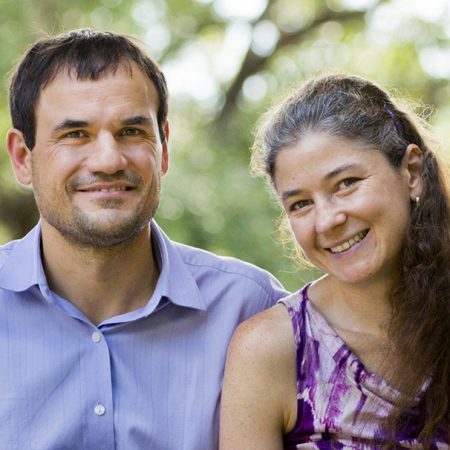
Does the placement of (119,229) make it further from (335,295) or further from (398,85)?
(398,85)

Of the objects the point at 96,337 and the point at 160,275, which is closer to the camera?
the point at 96,337

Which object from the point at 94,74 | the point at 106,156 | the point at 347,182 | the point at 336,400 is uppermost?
the point at 94,74

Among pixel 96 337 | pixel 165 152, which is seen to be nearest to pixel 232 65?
pixel 165 152

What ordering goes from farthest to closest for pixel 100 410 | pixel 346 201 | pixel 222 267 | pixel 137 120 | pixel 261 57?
1. pixel 261 57
2. pixel 222 267
3. pixel 137 120
4. pixel 100 410
5. pixel 346 201

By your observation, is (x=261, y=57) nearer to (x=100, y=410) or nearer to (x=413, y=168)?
(x=413, y=168)

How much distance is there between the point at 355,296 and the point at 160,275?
0.49m

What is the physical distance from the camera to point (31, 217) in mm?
5867

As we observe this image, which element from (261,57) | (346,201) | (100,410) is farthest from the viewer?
(261,57)

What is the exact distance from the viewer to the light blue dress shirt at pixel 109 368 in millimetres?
2139

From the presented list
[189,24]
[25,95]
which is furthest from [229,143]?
[25,95]

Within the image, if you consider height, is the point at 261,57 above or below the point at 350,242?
above

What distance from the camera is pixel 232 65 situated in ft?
22.7

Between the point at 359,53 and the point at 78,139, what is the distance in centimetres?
497

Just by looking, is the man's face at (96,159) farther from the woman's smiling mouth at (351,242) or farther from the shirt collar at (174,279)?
the woman's smiling mouth at (351,242)
